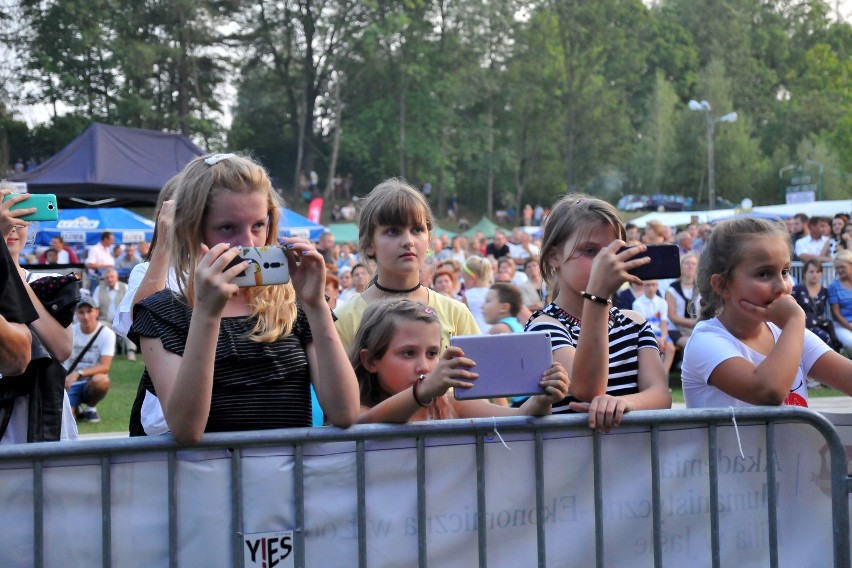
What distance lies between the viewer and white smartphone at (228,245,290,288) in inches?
105

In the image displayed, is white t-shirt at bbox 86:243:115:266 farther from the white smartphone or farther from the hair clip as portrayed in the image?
the white smartphone

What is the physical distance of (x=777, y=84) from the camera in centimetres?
8256

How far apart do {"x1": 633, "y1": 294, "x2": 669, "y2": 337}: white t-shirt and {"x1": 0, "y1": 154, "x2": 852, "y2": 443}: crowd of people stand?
8.38m

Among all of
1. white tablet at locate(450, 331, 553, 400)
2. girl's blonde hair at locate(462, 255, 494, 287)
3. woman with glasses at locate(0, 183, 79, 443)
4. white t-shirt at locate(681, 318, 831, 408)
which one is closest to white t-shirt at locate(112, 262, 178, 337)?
woman with glasses at locate(0, 183, 79, 443)

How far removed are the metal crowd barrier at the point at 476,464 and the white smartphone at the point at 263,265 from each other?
45cm

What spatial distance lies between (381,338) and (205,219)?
2.74 ft

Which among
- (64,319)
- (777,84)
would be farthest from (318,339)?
(777,84)

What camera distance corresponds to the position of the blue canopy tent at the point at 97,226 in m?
22.4

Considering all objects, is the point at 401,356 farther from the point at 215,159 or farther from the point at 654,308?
the point at 654,308

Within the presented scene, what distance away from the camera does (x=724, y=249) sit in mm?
3621

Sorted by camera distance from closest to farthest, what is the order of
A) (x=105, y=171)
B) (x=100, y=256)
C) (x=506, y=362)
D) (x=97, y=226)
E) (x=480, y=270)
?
1. (x=506, y=362)
2. (x=480, y=270)
3. (x=105, y=171)
4. (x=100, y=256)
5. (x=97, y=226)

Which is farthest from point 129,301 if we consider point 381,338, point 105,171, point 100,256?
point 100,256

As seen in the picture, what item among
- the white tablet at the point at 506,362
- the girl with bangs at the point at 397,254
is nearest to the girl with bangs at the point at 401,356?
the white tablet at the point at 506,362

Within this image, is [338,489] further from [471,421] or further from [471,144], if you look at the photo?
[471,144]
